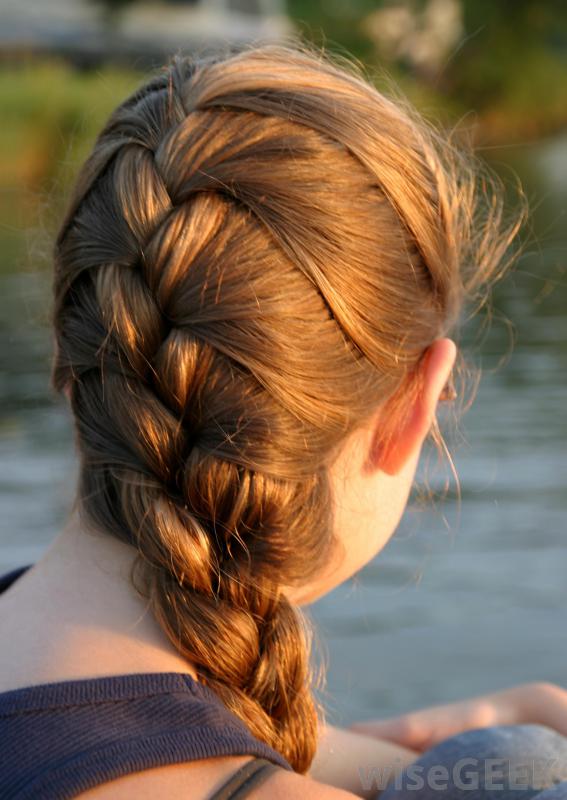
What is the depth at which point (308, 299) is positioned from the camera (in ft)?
4.45

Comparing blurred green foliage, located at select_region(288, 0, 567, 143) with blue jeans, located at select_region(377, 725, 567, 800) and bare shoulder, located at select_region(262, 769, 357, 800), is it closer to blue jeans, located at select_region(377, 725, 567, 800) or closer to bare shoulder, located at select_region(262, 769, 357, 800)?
blue jeans, located at select_region(377, 725, 567, 800)

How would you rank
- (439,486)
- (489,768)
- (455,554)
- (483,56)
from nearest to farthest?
(489,768) < (455,554) < (439,486) < (483,56)

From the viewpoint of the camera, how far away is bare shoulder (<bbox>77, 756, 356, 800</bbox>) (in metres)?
1.21

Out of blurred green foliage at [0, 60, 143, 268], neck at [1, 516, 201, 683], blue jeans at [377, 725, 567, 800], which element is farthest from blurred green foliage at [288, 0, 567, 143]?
neck at [1, 516, 201, 683]

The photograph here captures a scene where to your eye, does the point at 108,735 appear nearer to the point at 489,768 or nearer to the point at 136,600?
the point at 136,600

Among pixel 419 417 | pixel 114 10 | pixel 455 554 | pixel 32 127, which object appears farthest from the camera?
pixel 114 10

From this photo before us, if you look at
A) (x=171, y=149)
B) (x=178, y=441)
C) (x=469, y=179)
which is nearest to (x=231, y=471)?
(x=178, y=441)

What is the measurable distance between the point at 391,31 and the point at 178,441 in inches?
1172

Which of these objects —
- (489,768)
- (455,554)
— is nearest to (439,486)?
(455,554)

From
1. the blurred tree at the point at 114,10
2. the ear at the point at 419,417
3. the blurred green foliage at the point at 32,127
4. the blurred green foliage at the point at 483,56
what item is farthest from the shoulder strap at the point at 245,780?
the blurred tree at the point at 114,10

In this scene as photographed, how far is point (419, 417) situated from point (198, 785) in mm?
492

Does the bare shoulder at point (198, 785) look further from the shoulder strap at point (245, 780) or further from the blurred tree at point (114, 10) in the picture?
the blurred tree at point (114, 10)

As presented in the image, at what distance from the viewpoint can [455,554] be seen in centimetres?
416

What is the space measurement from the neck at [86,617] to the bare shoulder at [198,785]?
12 centimetres
